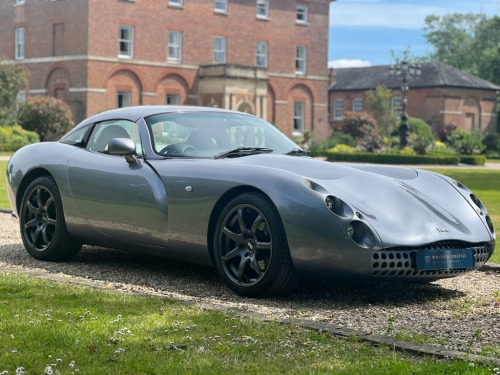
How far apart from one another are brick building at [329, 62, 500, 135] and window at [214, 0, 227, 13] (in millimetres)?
17086

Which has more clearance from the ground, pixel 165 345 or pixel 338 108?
pixel 338 108

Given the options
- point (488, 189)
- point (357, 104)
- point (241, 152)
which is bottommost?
point (488, 189)

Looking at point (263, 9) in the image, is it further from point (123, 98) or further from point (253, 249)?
point (253, 249)

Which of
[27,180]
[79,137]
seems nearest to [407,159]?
[79,137]

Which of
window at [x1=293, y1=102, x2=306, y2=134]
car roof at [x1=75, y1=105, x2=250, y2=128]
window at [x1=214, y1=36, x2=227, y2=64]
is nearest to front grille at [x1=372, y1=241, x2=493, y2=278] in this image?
car roof at [x1=75, y1=105, x2=250, y2=128]

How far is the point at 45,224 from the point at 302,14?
5425 centimetres

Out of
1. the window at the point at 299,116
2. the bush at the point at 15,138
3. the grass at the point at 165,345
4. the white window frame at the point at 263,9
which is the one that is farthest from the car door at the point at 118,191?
the window at the point at 299,116

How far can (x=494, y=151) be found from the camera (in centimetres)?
5975

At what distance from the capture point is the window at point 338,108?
7862 cm

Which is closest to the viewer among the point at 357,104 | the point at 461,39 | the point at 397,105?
the point at 397,105

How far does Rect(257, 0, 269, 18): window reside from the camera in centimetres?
5878

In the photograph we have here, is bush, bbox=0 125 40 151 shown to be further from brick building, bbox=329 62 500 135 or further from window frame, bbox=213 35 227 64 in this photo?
brick building, bbox=329 62 500 135

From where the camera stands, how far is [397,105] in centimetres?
7356

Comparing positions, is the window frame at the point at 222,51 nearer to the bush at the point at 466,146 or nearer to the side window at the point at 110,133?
the bush at the point at 466,146
